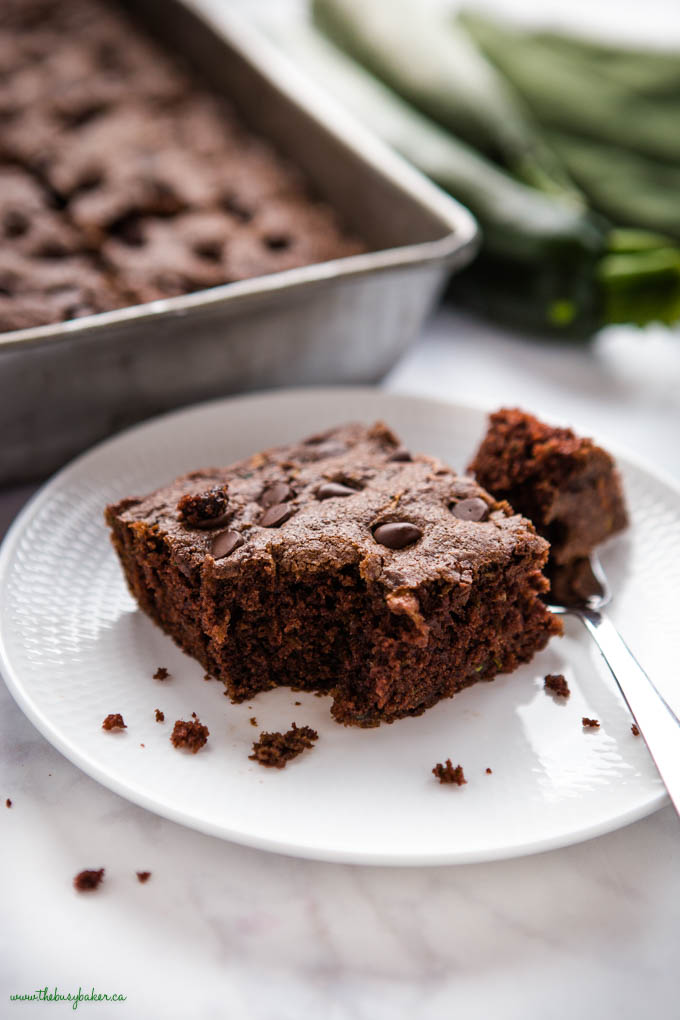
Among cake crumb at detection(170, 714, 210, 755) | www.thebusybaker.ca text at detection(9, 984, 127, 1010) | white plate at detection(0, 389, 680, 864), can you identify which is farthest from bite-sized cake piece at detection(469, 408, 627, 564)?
www.thebusybaker.ca text at detection(9, 984, 127, 1010)

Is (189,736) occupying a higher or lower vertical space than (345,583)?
lower

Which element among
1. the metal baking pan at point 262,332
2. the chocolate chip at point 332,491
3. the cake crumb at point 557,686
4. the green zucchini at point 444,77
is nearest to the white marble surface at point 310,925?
the cake crumb at point 557,686

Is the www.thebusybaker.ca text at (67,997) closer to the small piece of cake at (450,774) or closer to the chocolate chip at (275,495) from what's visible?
the small piece of cake at (450,774)

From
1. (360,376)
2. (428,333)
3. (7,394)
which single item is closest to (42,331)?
(7,394)

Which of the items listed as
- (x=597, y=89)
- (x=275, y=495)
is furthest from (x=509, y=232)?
(x=275, y=495)

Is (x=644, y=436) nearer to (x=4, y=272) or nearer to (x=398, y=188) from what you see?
(x=398, y=188)

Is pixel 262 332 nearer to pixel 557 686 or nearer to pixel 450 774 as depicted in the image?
pixel 557 686
